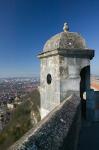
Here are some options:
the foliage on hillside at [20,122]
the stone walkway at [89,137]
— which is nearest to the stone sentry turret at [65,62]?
the stone walkway at [89,137]

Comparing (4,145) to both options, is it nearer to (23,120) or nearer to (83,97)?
(23,120)

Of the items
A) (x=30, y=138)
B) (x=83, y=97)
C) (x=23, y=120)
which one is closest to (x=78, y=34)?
(x=83, y=97)

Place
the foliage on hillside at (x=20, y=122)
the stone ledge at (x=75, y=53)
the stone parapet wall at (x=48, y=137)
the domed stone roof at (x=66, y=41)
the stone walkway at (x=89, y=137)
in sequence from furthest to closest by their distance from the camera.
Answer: the foliage on hillside at (x=20, y=122) → the domed stone roof at (x=66, y=41) → the stone ledge at (x=75, y=53) → the stone walkway at (x=89, y=137) → the stone parapet wall at (x=48, y=137)

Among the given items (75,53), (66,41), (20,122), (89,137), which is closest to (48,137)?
(89,137)

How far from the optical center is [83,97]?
28.1 feet

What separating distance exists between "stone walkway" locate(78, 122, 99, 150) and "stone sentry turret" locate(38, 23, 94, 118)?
1.03m

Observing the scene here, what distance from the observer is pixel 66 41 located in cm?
718

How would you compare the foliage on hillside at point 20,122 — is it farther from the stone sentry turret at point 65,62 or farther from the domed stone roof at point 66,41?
the domed stone roof at point 66,41

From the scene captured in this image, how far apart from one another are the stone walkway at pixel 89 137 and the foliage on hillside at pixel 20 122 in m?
1.96

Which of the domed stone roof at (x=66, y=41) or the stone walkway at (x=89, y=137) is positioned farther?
the domed stone roof at (x=66, y=41)

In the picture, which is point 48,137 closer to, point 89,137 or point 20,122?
point 89,137

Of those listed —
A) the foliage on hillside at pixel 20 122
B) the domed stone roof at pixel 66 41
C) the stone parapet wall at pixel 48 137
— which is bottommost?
the foliage on hillside at pixel 20 122

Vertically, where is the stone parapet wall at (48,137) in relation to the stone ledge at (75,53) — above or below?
below

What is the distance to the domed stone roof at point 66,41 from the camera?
713cm
